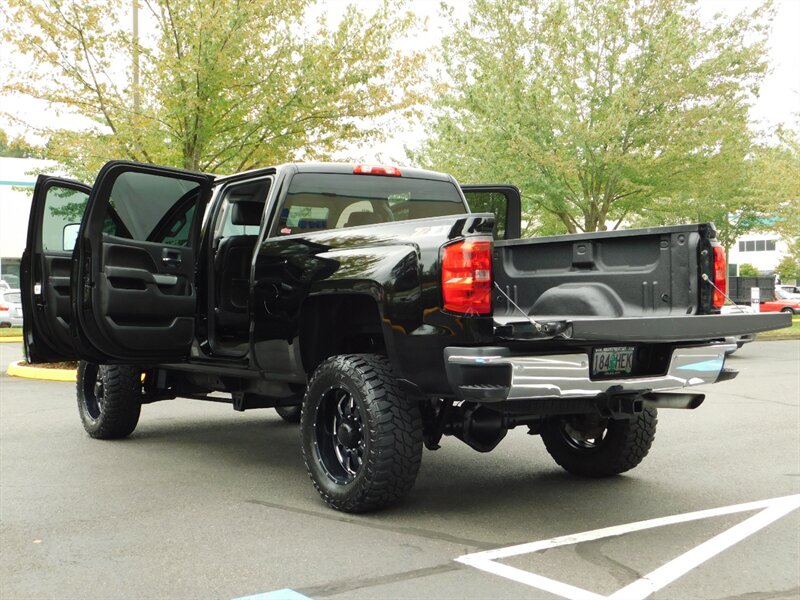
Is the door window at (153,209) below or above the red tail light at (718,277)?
above

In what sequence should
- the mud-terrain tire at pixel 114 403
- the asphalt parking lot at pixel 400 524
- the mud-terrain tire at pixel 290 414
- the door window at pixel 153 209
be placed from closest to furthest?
the asphalt parking lot at pixel 400 524
the door window at pixel 153 209
the mud-terrain tire at pixel 114 403
the mud-terrain tire at pixel 290 414

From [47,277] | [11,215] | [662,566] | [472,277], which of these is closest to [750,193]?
[47,277]

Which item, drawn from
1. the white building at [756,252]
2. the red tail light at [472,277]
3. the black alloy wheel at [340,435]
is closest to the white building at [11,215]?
the black alloy wheel at [340,435]

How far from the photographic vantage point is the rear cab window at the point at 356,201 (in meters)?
6.35

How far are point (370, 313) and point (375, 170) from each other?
4.75 feet

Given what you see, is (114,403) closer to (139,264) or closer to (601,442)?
(139,264)

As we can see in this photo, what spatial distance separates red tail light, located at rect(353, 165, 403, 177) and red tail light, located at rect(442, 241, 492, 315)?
6.73 ft

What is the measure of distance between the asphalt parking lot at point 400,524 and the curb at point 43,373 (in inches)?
192

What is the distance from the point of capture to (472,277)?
469 cm

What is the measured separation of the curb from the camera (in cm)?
1296

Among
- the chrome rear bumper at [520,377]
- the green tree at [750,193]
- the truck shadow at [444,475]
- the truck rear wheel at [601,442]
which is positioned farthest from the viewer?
the green tree at [750,193]

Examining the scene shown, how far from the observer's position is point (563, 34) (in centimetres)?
1986

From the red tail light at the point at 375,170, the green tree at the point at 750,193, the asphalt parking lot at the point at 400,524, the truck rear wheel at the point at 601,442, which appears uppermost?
the green tree at the point at 750,193

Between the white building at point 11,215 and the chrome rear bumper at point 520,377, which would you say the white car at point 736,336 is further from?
the white building at point 11,215
